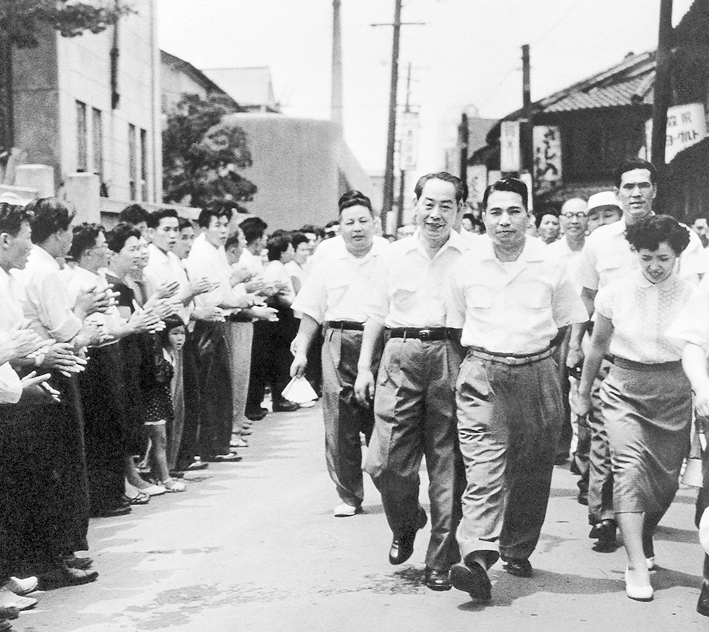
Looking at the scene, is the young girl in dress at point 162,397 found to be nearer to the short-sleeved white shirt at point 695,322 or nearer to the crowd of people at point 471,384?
the crowd of people at point 471,384

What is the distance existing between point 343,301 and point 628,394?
2.74m

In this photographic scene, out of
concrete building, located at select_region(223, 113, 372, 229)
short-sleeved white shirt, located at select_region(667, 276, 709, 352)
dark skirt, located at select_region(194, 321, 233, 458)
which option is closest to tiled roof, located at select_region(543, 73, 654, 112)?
concrete building, located at select_region(223, 113, 372, 229)

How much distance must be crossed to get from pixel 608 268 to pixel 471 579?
2.82m

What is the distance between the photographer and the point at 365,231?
27.3 feet

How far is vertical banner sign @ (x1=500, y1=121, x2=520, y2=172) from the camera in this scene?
35750 millimetres

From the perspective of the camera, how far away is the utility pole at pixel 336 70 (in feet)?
139

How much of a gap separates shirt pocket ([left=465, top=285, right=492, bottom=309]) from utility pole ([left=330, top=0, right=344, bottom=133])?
125 ft

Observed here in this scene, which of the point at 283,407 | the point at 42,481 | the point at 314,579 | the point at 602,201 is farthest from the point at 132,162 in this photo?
the point at 314,579

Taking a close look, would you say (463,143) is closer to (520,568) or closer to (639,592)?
(520,568)

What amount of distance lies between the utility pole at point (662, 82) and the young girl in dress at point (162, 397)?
31.0 feet

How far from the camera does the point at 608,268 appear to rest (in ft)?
24.8

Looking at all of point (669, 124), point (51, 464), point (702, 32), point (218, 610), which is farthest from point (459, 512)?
point (702, 32)

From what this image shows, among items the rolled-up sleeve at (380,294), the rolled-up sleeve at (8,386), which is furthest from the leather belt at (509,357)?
the rolled-up sleeve at (8,386)

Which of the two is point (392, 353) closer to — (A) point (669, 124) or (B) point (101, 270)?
(B) point (101, 270)
